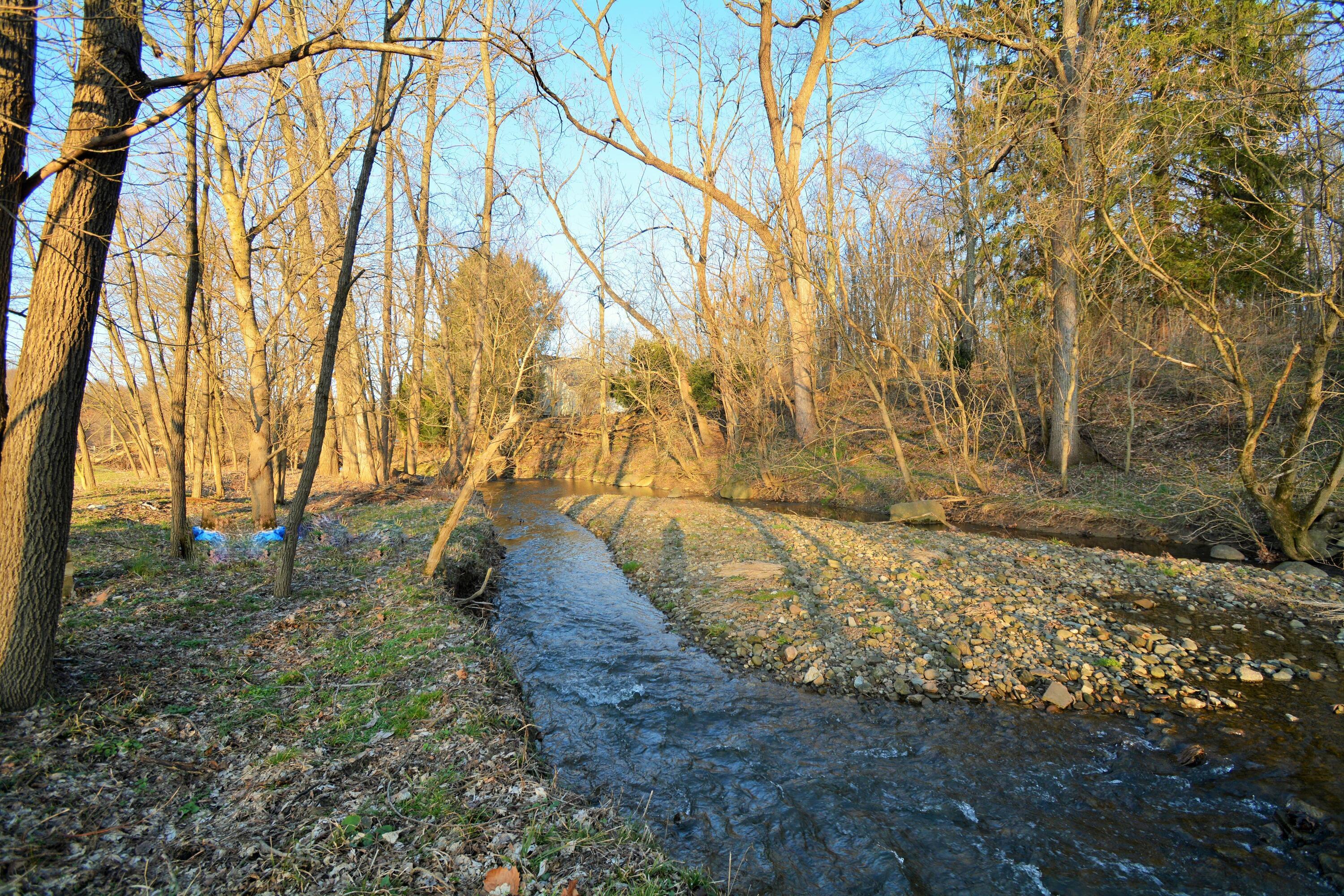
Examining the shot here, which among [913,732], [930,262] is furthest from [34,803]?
[930,262]

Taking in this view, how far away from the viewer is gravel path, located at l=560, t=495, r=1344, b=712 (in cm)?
624

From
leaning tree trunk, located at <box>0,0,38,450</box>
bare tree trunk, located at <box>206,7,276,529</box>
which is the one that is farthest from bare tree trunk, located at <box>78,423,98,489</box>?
leaning tree trunk, located at <box>0,0,38,450</box>

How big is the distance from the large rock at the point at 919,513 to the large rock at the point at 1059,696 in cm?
827

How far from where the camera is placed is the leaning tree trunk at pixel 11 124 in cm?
376

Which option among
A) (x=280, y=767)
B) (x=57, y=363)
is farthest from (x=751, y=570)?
(x=57, y=363)

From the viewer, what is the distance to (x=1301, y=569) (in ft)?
30.1

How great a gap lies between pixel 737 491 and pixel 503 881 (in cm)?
1754

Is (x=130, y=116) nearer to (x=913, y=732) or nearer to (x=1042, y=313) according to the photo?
(x=913, y=732)

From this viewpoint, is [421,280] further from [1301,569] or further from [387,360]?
[1301,569]

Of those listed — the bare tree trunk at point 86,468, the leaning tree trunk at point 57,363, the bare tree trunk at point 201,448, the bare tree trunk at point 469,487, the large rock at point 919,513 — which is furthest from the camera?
the bare tree trunk at point 86,468

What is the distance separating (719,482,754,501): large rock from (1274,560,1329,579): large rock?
40.6 ft

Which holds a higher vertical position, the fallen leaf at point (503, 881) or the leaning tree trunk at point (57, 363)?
the leaning tree trunk at point (57, 363)

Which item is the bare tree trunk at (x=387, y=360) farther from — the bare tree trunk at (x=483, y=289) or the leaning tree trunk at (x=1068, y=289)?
the leaning tree trunk at (x=1068, y=289)

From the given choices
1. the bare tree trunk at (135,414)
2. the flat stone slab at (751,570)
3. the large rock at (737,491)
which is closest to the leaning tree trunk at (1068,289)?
the large rock at (737,491)
